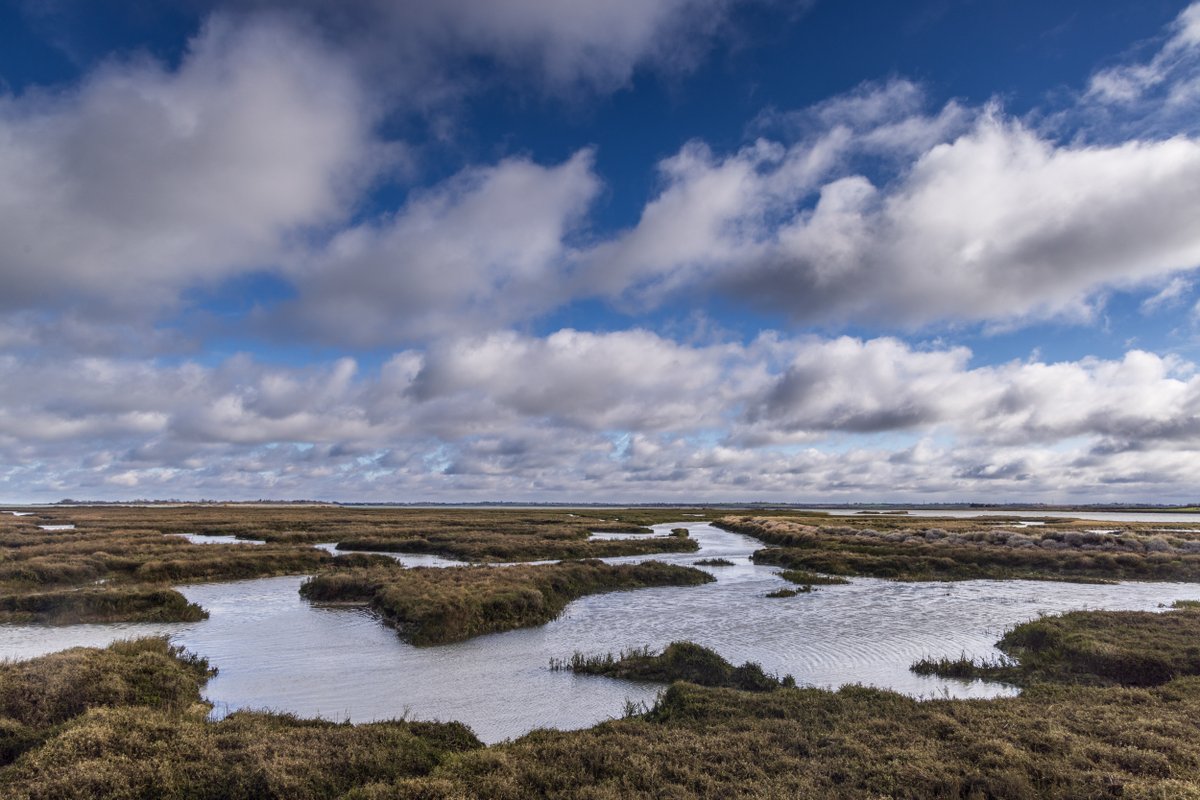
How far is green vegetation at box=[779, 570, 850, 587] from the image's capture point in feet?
145

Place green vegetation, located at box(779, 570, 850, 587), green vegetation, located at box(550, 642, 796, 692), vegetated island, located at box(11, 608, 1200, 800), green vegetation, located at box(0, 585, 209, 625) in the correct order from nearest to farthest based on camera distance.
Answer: vegetated island, located at box(11, 608, 1200, 800), green vegetation, located at box(550, 642, 796, 692), green vegetation, located at box(0, 585, 209, 625), green vegetation, located at box(779, 570, 850, 587)

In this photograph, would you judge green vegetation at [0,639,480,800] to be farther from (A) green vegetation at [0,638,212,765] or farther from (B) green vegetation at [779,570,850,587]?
(B) green vegetation at [779,570,850,587]

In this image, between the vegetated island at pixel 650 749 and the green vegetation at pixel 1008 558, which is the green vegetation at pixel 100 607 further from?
the green vegetation at pixel 1008 558

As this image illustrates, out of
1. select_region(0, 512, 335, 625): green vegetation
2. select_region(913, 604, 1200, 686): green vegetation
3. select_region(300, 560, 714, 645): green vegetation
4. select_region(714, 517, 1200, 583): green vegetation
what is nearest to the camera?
select_region(913, 604, 1200, 686): green vegetation

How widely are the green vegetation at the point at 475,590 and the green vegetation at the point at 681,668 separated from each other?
7.01 m

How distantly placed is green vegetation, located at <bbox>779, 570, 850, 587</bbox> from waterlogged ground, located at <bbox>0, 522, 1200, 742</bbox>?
2.11 meters

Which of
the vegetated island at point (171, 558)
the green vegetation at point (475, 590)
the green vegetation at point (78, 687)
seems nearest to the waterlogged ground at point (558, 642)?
the green vegetation at point (475, 590)

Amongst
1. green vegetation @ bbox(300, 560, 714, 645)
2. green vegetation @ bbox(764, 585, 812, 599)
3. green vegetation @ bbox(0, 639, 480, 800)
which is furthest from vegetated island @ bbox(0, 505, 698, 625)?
green vegetation @ bbox(764, 585, 812, 599)

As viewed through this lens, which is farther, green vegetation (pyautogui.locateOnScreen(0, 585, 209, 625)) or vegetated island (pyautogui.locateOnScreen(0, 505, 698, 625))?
vegetated island (pyautogui.locateOnScreen(0, 505, 698, 625))

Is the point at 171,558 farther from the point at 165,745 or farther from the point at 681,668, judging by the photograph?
the point at 681,668

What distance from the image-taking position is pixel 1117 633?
23984mm

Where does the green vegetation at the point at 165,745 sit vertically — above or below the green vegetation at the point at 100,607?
above

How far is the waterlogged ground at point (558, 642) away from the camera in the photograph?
717 inches

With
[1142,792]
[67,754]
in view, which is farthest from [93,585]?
[1142,792]
